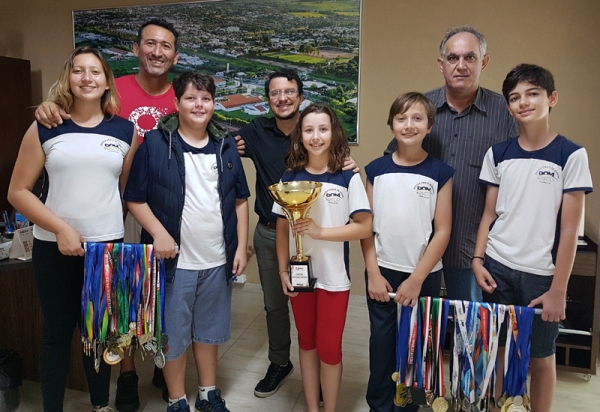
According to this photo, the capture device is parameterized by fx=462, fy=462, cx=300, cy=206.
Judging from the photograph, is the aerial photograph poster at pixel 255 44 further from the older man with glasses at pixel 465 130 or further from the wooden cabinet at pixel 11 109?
the older man with glasses at pixel 465 130

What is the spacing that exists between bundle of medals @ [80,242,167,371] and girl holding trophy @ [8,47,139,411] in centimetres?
10

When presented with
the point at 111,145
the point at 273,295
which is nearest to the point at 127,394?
the point at 273,295

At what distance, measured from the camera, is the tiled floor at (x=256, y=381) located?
87.8 inches

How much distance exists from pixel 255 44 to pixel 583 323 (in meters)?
2.90

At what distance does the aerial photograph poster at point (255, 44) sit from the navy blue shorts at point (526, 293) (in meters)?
1.92

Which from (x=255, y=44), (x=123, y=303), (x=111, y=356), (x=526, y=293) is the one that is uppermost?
(x=255, y=44)

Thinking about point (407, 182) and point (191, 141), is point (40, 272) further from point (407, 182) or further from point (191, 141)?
point (407, 182)

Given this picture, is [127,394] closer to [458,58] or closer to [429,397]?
[429,397]

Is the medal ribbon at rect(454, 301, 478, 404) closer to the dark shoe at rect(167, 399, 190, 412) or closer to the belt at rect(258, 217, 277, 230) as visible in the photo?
the belt at rect(258, 217, 277, 230)

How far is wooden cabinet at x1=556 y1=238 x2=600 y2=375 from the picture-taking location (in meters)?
2.42

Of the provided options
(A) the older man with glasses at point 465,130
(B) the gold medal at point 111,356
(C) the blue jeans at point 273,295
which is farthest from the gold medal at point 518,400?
(B) the gold medal at point 111,356

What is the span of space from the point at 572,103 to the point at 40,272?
3196 mm

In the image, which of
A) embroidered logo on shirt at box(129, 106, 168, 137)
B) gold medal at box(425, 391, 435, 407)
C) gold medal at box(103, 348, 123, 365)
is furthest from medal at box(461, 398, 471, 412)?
embroidered logo on shirt at box(129, 106, 168, 137)

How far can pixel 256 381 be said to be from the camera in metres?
2.45
